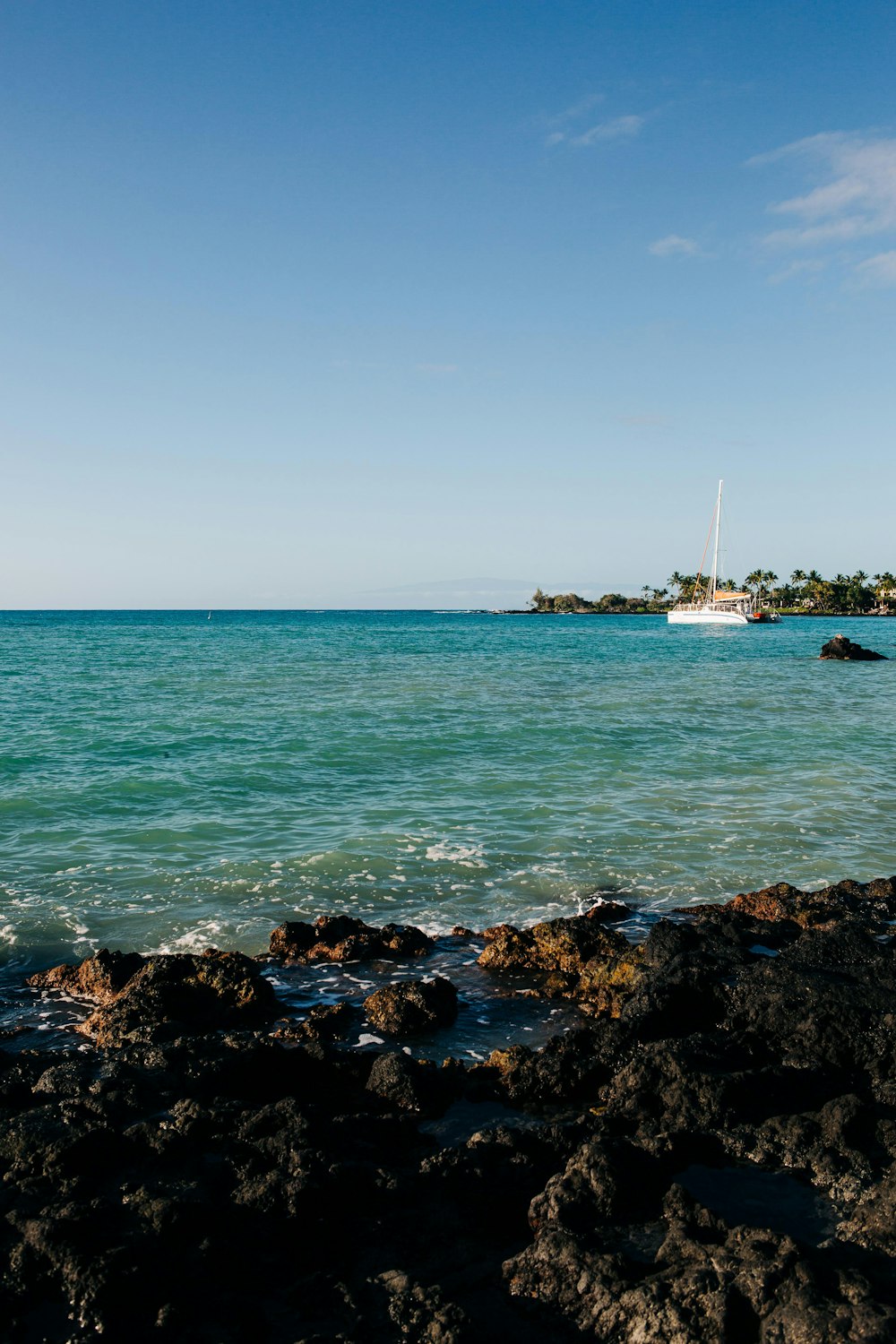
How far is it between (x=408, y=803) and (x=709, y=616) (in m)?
111

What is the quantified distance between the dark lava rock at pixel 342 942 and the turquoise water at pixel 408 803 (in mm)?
852

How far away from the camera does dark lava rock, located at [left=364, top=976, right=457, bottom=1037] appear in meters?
8.77

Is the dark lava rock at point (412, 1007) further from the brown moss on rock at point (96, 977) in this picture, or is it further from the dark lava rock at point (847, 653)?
the dark lava rock at point (847, 653)

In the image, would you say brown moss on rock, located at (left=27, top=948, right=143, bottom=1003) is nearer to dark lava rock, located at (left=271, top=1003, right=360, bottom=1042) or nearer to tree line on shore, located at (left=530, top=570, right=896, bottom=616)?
dark lava rock, located at (left=271, top=1003, right=360, bottom=1042)

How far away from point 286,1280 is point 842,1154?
4049 millimetres

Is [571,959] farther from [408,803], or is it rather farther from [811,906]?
[408,803]

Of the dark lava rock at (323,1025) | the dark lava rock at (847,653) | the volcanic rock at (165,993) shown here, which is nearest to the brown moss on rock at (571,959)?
the dark lava rock at (323,1025)

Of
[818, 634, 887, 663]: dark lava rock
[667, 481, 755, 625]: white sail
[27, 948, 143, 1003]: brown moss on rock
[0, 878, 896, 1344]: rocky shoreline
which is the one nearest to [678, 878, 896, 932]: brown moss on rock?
[0, 878, 896, 1344]: rocky shoreline

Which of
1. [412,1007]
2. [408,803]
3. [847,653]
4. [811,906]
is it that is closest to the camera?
[412,1007]

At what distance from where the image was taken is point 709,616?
12281cm

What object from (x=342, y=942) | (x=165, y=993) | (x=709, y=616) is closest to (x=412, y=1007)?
(x=342, y=942)

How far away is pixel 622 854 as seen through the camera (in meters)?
15.3

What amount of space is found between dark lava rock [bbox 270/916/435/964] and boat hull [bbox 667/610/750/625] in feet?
373

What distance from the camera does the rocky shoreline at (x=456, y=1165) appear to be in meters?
4.98
